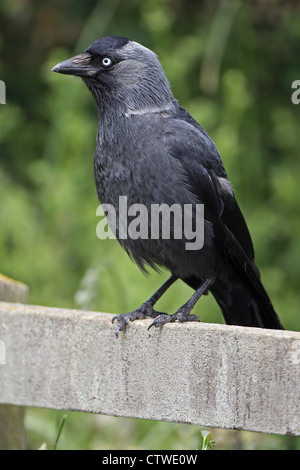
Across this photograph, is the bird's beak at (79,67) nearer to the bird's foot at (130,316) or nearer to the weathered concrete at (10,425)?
the weathered concrete at (10,425)

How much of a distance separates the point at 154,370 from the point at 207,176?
988 mm

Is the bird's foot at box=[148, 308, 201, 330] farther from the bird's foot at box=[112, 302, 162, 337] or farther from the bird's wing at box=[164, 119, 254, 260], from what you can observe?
the bird's wing at box=[164, 119, 254, 260]

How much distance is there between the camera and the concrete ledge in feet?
7.22


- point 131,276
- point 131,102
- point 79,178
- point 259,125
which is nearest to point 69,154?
point 79,178

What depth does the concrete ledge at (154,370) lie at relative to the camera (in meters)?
2.20

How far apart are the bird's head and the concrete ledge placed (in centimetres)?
102

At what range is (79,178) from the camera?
5359 mm

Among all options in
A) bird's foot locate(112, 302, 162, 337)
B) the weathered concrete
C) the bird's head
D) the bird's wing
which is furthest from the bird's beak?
bird's foot locate(112, 302, 162, 337)

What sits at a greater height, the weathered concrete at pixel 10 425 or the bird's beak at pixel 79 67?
the bird's beak at pixel 79 67

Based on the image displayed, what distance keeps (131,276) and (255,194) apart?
1352 mm

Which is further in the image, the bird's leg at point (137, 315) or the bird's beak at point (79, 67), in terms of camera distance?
the bird's beak at point (79, 67)

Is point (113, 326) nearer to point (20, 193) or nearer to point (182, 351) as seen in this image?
point (182, 351)

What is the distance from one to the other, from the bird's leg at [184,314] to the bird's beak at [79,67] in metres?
1.04

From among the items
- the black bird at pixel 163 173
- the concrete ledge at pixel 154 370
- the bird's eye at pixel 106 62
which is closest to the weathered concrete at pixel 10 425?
the concrete ledge at pixel 154 370
